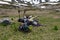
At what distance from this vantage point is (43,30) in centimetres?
1722

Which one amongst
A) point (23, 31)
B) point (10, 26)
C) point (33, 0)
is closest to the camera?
point (23, 31)

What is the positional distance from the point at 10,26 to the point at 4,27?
0.58 m

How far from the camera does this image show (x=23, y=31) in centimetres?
1627

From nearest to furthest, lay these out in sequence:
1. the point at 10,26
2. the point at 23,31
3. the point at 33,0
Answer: the point at 23,31 → the point at 10,26 → the point at 33,0

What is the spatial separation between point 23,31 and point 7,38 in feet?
6.91

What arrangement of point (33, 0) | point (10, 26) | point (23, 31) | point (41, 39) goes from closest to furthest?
point (41, 39) → point (23, 31) → point (10, 26) → point (33, 0)

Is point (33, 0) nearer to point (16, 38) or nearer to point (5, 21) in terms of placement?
point (5, 21)

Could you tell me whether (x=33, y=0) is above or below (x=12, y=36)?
below

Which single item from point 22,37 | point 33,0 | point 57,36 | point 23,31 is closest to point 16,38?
point 22,37

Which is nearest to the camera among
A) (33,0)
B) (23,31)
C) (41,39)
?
(41,39)

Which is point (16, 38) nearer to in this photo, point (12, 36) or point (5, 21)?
point (12, 36)

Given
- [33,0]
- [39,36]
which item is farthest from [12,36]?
[33,0]

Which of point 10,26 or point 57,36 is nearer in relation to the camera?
point 57,36

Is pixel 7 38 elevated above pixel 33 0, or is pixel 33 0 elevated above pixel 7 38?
pixel 7 38
